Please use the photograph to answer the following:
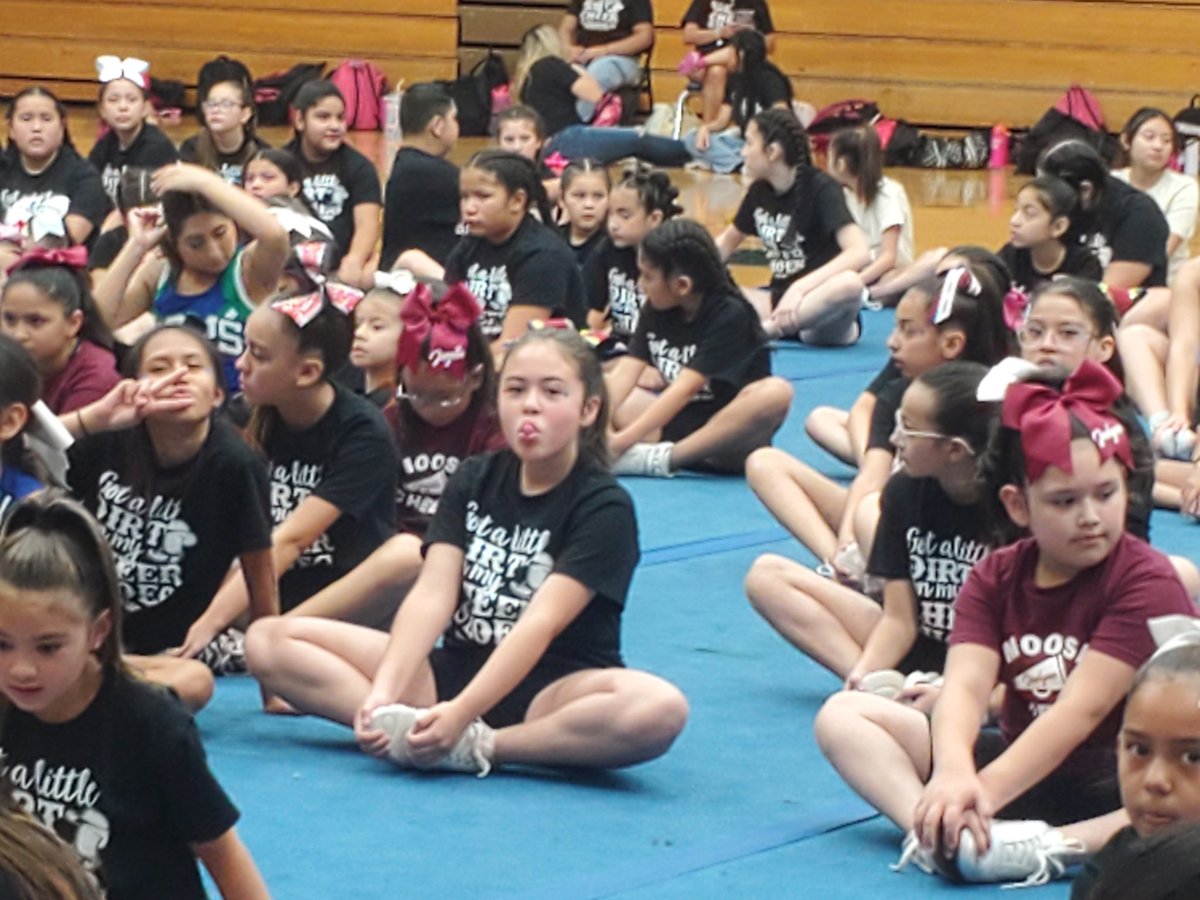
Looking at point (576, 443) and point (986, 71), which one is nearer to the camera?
point (576, 443)

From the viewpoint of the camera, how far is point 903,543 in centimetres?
387

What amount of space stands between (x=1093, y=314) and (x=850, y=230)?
3.15m

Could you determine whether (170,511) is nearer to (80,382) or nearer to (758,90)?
(80,382)

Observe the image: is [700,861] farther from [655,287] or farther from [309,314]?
[655,287]

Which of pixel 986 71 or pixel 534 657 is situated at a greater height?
pixel 986 71

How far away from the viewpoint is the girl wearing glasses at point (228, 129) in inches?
312

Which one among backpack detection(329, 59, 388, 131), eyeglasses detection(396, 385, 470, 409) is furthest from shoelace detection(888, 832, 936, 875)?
backpack detection(329, 59, 388, 131)

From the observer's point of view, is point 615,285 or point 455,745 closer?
point 455,745

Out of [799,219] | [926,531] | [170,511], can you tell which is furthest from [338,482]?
[799,219]

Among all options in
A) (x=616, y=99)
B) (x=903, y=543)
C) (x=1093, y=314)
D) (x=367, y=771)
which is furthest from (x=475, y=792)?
(x=616, y=99)

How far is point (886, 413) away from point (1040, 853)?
176cm

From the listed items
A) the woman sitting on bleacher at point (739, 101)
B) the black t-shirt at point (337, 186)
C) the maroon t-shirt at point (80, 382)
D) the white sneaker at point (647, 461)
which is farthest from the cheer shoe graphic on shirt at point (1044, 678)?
the woman sitting on bleacher at point (739, 101)

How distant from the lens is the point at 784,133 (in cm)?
768

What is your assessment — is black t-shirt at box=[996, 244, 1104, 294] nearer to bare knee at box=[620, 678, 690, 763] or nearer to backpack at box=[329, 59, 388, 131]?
bare knee at box=[620, 678, 690, 763]
